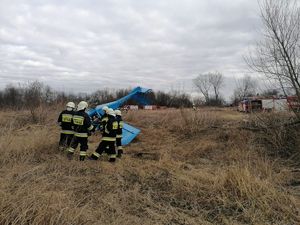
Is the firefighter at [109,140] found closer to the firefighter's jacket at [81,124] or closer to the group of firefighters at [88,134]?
the group of firefighters at [88,134]

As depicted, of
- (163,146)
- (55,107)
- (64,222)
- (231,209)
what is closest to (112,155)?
(163,146)

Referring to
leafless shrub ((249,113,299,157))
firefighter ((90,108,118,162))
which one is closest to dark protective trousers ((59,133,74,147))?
firefighter ((90,108,118,162))

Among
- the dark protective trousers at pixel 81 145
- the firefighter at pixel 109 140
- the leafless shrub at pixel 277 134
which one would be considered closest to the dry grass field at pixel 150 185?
the leafless shrub at pixel 277 134

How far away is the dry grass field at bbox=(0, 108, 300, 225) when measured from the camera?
4.76m

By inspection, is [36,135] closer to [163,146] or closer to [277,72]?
[163,146]

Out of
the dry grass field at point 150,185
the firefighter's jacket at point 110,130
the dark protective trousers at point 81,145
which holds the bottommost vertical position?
the dry grass field at point 150,185

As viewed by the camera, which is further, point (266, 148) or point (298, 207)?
point (266, 148)

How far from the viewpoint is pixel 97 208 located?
5316 mm

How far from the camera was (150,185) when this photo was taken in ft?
22.8

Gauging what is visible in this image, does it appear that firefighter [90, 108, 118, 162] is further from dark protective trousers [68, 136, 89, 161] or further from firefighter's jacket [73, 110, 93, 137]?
firefighter's jacket [73, 110, 93, 137]

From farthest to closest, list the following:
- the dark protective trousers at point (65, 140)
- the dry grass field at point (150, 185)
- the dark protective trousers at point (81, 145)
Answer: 1. the dark protective trousers at point (65, 140)
2. the dark protective trousers at point (81, 145)
3. the dry grass field at point (150, 185)

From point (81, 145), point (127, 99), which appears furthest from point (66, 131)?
point (127, 99)

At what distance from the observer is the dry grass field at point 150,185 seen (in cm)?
476

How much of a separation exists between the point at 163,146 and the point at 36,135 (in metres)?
4.72
